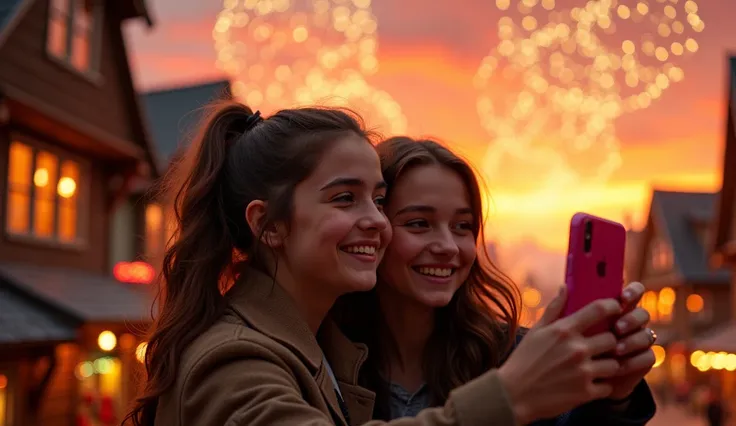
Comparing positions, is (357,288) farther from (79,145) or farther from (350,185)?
(79,145)

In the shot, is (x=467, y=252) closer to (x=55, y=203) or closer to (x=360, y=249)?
(x=360, y=249)

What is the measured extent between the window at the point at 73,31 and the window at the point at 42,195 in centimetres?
149

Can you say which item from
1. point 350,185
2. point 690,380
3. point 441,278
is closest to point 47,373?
point 441,278

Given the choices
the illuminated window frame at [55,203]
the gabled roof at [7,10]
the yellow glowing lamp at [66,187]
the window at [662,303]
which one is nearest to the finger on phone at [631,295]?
the gabled roof at [7,10]

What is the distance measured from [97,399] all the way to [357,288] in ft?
42.0

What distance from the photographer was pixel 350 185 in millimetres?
2236

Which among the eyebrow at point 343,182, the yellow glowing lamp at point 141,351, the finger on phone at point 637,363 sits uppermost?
the eyebrow at point 343,182

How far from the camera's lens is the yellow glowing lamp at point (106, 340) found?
12203 mm

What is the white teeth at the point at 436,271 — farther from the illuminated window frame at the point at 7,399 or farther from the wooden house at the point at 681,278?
the wooden house at the point at 681,278

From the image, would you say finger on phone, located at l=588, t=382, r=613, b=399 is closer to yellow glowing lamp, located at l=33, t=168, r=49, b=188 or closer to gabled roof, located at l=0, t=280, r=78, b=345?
gabled roof, located at l=0, t=280, r=78, b=345

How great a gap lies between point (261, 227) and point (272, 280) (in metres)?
0.14

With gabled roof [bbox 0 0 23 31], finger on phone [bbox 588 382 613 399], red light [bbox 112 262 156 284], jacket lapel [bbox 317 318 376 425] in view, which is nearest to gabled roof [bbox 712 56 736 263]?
red light [bbox 112 262 156 284]

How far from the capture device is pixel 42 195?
13.1 metres

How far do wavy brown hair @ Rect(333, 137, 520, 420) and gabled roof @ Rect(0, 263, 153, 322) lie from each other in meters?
7.61
